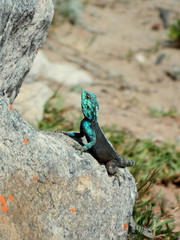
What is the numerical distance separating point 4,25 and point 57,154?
105cm

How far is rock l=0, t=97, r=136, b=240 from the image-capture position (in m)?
2.41

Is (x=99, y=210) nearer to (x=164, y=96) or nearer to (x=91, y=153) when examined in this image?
(x=91, y=153)

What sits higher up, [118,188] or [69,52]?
[118,188]

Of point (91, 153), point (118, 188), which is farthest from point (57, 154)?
point (118, 188)

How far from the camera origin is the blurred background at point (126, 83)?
17.3 feet

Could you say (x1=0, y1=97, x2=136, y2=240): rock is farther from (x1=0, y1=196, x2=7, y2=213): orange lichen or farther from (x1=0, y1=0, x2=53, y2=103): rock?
(x1=0, y1=0, x2=53, y2=103): rock

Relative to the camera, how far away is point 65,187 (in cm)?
267

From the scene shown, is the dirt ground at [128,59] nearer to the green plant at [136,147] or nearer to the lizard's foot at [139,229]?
the green plant at [136,147]

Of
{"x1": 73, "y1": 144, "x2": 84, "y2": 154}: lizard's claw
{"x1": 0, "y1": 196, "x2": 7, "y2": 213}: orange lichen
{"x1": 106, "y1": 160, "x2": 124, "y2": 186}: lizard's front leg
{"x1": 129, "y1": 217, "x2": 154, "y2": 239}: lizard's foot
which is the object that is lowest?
{"x1": 129, "y1": 217, "x2": 154, "y2": 239}: lizard's foot

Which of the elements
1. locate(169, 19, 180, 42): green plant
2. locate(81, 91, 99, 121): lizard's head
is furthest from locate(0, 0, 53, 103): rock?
locate(169, 19, 180, 42): green plant

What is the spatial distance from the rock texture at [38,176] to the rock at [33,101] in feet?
7.79

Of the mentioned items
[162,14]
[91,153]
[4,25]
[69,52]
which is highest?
[4,25]

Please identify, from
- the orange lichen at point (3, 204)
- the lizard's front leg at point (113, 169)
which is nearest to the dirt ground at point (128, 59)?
the lizard's front leg at point (113, 169)

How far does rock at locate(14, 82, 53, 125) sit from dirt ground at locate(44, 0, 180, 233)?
1152 millimetres
